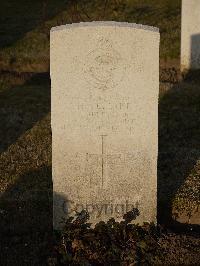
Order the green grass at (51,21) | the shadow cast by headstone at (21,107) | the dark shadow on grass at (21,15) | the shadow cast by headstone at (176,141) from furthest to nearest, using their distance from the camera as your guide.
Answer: the dark shadow on grass at (21,15) → the green grass at (51,21) → the shadow cast by headstone at (21,107) → the shadow cast by headstone at (176,141)

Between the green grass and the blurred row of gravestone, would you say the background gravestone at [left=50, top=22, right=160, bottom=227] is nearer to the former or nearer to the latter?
the blurred row of gravestone

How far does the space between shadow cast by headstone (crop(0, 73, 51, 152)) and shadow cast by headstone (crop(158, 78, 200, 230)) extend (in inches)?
99.2

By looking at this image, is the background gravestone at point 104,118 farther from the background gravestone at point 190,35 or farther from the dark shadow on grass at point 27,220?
the background gravestone at point 190,35

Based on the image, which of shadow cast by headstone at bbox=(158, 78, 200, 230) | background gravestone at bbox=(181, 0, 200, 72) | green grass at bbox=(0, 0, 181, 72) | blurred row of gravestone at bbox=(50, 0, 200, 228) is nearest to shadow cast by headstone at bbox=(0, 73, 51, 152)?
green grass at bbox=(0, 0, 181, 72)

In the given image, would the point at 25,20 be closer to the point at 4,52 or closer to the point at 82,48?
the point at 4,52

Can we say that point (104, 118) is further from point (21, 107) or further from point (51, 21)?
point (51, 21)

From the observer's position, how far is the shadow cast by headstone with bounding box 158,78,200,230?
725 centimetres

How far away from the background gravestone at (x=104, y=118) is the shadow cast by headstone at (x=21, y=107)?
10.8 ft

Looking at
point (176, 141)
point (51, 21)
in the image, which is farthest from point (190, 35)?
point (51, 21)

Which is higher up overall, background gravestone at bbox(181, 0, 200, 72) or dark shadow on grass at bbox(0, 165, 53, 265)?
background gravestone at bbox(181, 0, 200, 72)

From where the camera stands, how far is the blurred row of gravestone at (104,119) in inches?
229

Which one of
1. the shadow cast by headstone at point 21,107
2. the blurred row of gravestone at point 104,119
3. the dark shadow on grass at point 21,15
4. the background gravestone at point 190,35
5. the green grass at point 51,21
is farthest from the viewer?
the dark shadow on grass at point 21,15

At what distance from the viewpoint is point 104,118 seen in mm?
6043

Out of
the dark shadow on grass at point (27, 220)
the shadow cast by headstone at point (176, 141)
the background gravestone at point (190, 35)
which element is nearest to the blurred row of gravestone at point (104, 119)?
the dark shadow on grass at point (27, 220)
